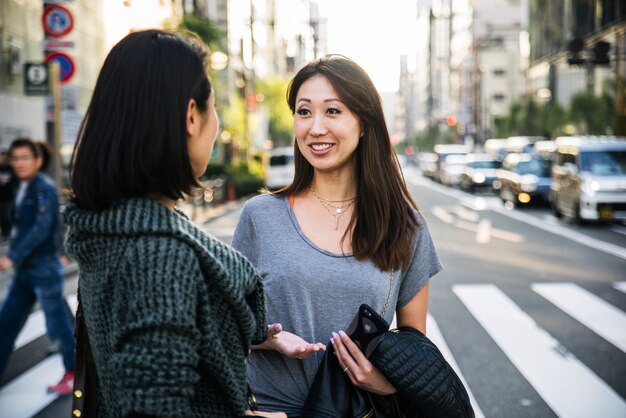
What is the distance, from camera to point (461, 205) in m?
26.1

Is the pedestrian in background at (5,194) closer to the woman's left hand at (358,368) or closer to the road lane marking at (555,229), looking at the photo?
the road lane marking at (555,229)

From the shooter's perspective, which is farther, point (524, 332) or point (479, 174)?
point (479, 174)

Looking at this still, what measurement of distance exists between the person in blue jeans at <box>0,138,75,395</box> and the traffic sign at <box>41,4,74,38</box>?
6.90 metres

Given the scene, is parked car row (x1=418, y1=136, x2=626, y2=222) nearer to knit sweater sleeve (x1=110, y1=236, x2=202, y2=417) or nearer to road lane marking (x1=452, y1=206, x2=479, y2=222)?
road lane marking (x1=452, y1=206, x2=479, y2=222)

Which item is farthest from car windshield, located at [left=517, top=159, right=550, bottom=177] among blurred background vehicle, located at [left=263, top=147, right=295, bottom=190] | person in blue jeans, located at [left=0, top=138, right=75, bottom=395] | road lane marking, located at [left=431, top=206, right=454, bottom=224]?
person in blue jeans, located at [left=0, top=138, right=75, bottom=395]

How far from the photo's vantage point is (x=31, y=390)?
539cm

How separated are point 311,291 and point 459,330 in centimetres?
536

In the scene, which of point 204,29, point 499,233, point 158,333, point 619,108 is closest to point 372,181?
point 158,333

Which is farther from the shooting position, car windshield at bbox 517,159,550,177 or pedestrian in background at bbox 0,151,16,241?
car windshield at bbox 517,159,550,177

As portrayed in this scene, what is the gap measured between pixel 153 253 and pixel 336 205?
3.63ft

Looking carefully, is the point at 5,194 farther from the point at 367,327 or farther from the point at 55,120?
the point at 367,327

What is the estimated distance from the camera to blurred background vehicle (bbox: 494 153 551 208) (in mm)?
23609

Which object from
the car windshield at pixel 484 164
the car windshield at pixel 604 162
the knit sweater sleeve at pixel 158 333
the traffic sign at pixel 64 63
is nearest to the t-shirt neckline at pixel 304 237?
the knit sweater sleeve at pixel 158 333

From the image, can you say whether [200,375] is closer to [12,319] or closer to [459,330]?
[12,319]
